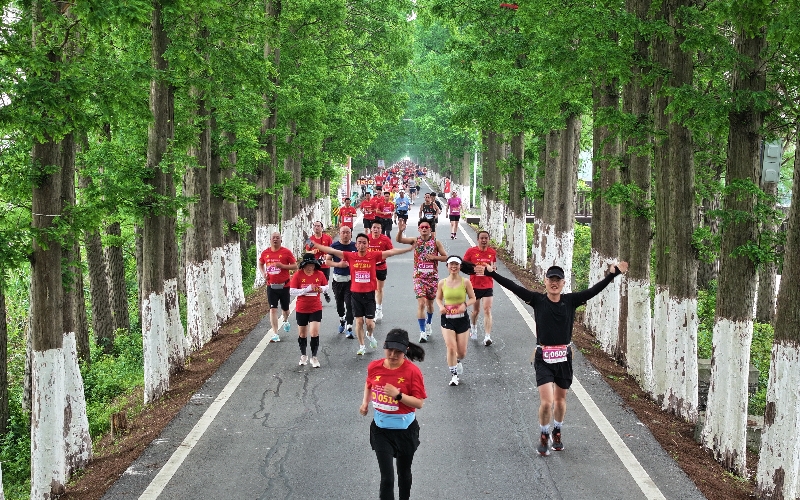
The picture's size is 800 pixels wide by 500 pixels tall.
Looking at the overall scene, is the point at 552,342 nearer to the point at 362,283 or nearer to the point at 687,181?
the point at 687,181

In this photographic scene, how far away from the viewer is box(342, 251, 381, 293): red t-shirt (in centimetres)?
1417

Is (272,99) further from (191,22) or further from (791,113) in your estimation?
(791,113)

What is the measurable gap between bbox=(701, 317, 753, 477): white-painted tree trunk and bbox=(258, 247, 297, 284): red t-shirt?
25.6ft


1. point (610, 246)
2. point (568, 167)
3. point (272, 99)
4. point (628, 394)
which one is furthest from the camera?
point (272, 99)

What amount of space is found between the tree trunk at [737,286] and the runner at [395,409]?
15.6ft

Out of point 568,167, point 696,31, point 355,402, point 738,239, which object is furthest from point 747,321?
point 568,167

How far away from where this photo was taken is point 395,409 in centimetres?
721

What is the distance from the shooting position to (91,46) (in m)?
10.1

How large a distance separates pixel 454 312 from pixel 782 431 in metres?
4.87

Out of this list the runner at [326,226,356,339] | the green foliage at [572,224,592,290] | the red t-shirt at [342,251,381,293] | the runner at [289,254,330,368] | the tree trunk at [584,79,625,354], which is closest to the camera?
the runner at [289,254,330,368]

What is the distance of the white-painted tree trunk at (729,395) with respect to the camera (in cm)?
997

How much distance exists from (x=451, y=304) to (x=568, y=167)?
10.3m

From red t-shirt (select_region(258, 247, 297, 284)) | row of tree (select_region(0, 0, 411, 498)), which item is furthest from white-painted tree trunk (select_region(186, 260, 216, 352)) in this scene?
red t-shirt (select_region(258, 247, 297, 284))

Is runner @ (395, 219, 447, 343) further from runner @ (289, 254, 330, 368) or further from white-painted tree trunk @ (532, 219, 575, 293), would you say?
white-painted tree trunk @ (532, 219, 575, 293)
